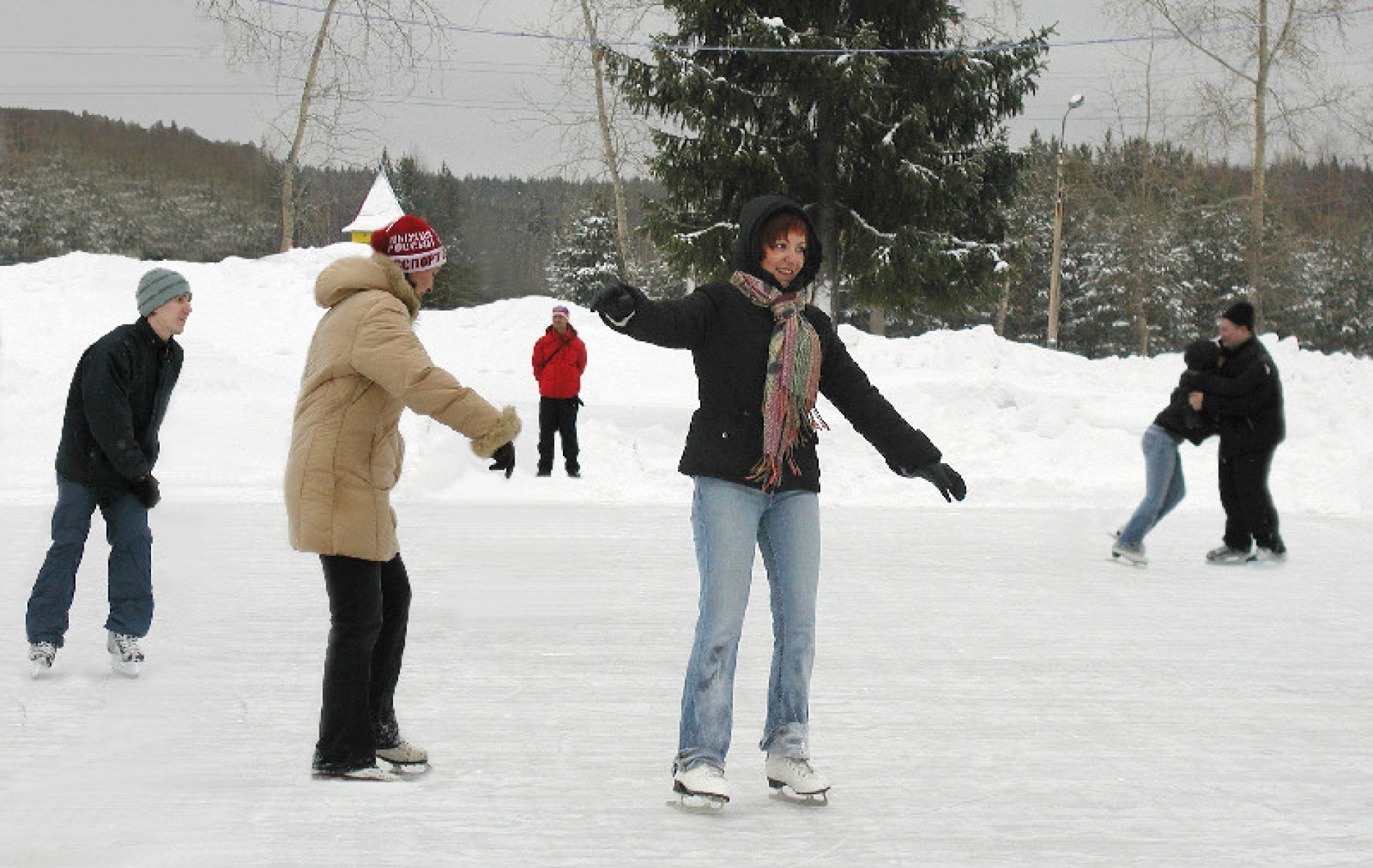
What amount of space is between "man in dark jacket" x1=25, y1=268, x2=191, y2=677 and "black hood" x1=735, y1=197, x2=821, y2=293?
249cm

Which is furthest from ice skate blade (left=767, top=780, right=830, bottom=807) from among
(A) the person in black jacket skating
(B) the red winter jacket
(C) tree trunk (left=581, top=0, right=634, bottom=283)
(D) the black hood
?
(C) tree trunk (left=581, top=0, right=634, bottom=283)

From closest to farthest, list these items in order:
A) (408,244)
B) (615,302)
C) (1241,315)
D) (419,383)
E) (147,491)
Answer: (615,302) → (419,383) → (408,244) → (147,491) → (1241,315)

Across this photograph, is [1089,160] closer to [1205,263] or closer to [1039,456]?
[1205,263]

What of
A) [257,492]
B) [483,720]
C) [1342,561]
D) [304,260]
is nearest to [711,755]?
[483,720]

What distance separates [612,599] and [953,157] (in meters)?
14.0

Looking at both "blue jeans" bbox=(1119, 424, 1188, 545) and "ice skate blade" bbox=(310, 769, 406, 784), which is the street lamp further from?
"ice skate blade" bbox=(310, 769, 406, 784)

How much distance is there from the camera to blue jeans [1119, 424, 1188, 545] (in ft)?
27.3

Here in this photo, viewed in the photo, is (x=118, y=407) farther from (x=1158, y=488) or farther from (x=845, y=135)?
(x=845, y=135)

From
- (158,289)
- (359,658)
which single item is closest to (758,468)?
(359,658)

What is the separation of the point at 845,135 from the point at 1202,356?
1067cm

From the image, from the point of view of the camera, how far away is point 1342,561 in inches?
337

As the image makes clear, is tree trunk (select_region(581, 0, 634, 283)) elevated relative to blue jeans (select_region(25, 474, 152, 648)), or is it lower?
elevated

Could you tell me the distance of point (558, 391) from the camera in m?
12.7

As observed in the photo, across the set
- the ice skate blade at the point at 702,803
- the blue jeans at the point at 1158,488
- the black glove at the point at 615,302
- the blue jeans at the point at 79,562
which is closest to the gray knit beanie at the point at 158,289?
the blue jeans at the point at 79,562
